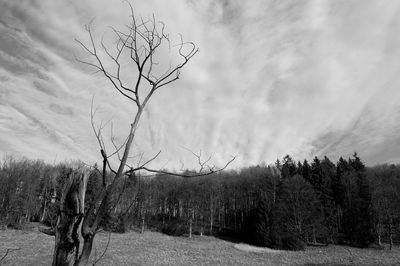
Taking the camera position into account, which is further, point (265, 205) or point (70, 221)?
point (265, 205)

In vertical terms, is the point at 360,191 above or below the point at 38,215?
above

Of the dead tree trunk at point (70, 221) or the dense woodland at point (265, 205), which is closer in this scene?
the dead tree trunk at point (70, 221)

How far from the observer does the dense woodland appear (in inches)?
1656

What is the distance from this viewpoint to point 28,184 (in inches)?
1960

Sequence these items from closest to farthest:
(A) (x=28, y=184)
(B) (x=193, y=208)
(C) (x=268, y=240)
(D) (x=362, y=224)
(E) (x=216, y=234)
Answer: (C) (x=268, y=240) < (D) (x=362, y=224) < (A) (x=28, y=184) < (E) (x=216, y=234) < (B) (x=193, y=208)

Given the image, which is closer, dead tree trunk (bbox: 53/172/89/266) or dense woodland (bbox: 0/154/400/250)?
dead tree trunk (bbox: 53/172/89/266)

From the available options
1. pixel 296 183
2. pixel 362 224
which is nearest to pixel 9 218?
pixel 296 183

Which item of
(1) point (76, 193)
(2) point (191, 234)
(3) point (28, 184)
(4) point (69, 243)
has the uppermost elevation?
(3) point (28, 184)

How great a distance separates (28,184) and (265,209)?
44.0 metres

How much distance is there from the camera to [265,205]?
4384cm

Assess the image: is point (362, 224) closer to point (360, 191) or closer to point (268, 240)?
point (360, 191)

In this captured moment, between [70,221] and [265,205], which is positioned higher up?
[265,205]

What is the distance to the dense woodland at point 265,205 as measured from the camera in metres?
42.1

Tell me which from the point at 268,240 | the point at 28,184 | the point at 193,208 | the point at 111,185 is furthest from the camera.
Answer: the point at 193,208
